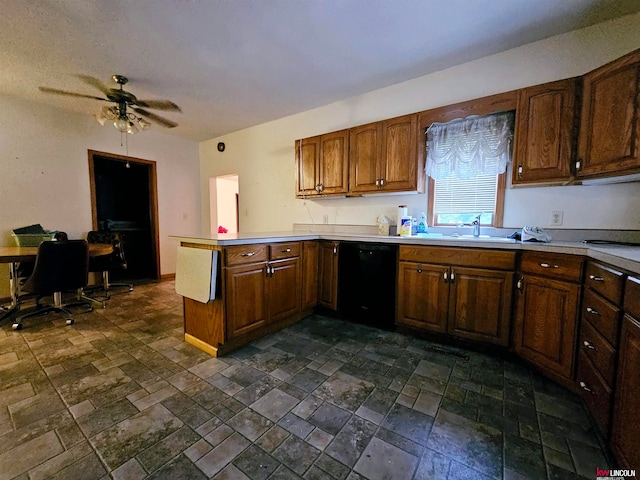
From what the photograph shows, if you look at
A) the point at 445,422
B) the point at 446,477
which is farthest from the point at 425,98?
the point at 446,477

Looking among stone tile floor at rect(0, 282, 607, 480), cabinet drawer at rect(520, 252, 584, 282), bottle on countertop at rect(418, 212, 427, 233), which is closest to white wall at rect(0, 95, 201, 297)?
stone tile floor at rect(0, 282, 607, 480)

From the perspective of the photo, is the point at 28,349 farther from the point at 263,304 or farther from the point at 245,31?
the point at 245,31

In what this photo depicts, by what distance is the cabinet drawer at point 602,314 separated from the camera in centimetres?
122

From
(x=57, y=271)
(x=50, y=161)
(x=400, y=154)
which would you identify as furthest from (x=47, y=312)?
(x=400, y=154)

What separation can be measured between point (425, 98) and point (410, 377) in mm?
2651

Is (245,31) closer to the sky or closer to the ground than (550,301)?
closer to the sky

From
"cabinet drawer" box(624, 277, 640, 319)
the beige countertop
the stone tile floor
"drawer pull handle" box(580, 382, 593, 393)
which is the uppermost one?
the beige countertop

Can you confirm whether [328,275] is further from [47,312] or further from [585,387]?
[47,312]

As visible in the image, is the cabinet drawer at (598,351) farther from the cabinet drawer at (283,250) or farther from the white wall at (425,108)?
the cabinet drawer at (283,250)

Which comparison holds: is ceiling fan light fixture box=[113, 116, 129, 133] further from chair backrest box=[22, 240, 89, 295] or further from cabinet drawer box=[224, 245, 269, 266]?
cabinet drawer box=[224, 245, 269, 266]

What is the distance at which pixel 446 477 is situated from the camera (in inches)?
43.6

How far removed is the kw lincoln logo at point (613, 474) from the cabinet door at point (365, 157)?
2336mm

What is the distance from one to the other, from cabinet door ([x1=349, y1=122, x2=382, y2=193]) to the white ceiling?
56 centimetres

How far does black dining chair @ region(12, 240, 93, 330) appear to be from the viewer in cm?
258
